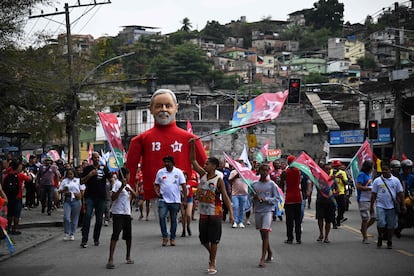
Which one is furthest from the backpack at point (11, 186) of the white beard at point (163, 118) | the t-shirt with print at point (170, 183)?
the white beard at point (163, 118)

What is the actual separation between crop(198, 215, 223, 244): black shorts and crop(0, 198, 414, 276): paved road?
0.48 metres

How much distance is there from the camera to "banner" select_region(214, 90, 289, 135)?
11.0 meters

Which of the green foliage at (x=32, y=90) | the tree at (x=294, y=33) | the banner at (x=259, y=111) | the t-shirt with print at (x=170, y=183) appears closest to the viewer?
the banner at (x=259, y=111)

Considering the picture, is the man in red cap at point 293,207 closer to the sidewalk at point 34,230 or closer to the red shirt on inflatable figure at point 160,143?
the red shirt on inflatable figure at point 160,143

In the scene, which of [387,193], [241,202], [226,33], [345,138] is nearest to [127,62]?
[345,138]

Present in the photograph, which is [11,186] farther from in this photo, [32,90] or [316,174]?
[316,174]

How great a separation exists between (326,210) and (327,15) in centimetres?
12309

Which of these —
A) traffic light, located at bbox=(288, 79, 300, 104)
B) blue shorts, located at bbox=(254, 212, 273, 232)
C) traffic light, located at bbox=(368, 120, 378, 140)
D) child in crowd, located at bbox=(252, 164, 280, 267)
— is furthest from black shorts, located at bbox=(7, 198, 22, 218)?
traffic light, located at bbox=(368, 120, 378, 140)

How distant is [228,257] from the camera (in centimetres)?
1198

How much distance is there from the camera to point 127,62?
88.4 m

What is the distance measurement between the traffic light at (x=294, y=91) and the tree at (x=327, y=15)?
101 metres

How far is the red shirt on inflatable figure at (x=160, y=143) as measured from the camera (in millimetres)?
12547

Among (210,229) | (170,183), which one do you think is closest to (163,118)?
(170,183)

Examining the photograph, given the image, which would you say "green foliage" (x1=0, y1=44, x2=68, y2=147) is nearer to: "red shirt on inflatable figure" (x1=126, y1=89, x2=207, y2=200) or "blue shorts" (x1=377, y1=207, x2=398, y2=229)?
"red shirt on inflatable figure" (x1=126, y1=89, x2=207, y2=200)
